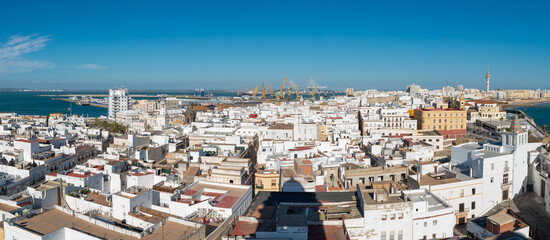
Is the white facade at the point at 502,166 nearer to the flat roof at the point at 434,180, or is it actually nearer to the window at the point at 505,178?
the window at the point at 505,178

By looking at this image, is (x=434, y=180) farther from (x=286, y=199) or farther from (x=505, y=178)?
(x=286, y=199)

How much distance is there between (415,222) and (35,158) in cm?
1319

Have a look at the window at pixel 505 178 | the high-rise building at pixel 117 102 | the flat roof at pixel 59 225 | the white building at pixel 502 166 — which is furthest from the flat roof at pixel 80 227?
the high-rise building at pixel 117 102

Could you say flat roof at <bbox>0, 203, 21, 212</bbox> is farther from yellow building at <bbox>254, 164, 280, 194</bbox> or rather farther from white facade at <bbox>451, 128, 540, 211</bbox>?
white facade at <bbox>451, 128, 540, 211</bbox>

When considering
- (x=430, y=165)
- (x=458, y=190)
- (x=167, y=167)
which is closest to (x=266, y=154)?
(x=167, y=167)

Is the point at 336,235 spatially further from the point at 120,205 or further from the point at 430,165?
the point at 430,165

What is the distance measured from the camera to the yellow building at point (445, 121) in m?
25.8

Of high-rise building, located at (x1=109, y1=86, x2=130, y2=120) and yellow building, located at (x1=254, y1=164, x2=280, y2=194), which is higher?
high-rise building, located at (x1=109, y1=86, x2=130, y2=120)

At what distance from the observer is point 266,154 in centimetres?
1625

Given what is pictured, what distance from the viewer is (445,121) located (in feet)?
85.1

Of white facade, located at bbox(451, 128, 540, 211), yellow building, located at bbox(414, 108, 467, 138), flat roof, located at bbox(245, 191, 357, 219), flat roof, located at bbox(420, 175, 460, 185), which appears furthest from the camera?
yellow building, located at bbox(414, 108, 467, 138)

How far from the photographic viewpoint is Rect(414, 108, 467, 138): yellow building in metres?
25.8

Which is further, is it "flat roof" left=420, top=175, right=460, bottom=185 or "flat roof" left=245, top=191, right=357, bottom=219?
"flat roof" left=420, top=175, right=460, bottom=185

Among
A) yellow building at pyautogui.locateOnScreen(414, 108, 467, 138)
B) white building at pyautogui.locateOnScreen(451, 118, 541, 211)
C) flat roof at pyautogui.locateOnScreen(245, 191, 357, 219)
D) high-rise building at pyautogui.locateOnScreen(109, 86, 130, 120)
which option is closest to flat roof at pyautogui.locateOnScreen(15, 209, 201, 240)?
flat roof at pyautogui.locateOnScreen(245, 191, 357, 219)
